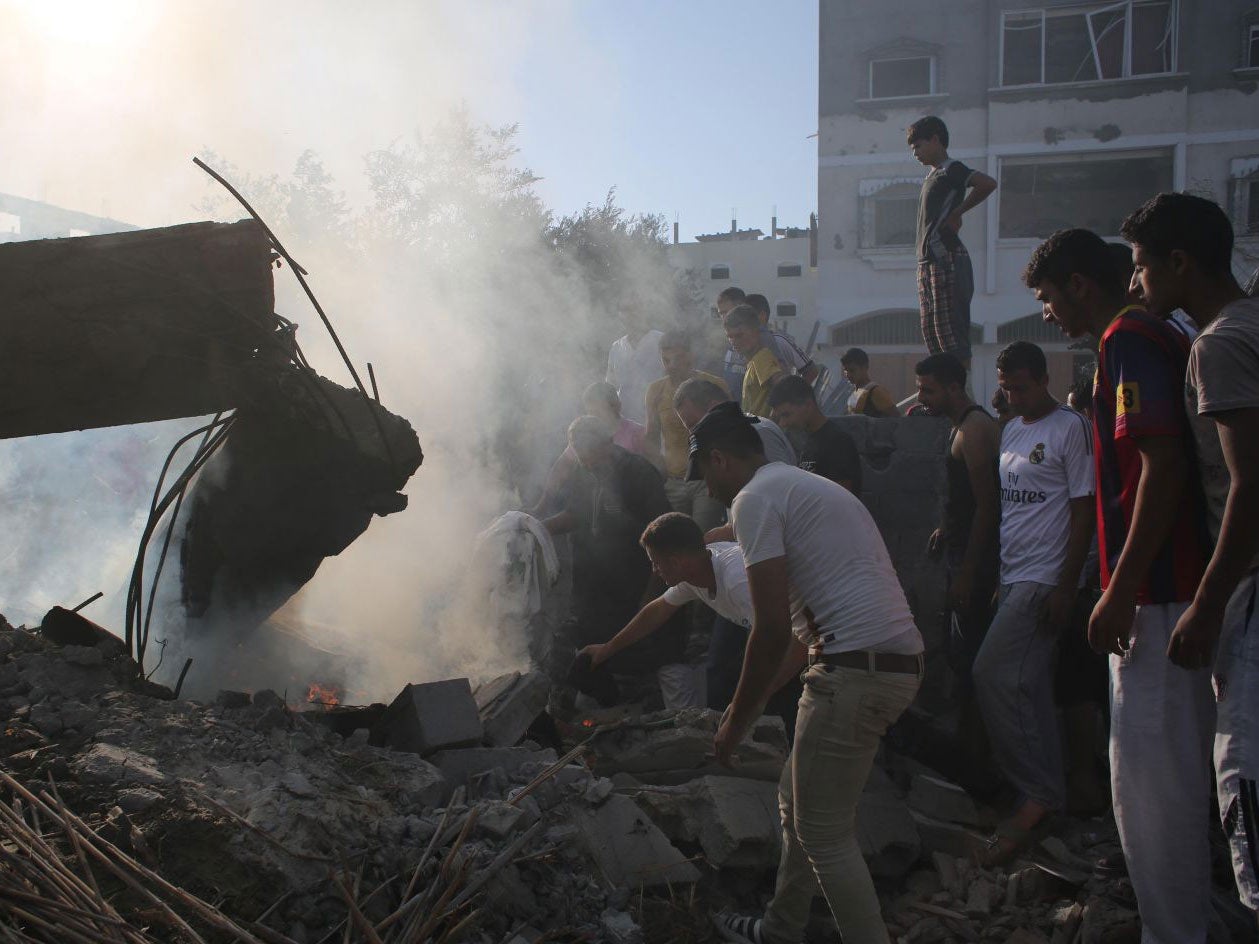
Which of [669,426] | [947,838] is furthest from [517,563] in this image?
[947,838]

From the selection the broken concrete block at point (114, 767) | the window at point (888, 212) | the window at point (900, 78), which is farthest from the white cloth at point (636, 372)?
the window at point (900, 78)

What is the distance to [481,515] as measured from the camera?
9234 mm

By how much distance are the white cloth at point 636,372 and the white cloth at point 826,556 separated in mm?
5110

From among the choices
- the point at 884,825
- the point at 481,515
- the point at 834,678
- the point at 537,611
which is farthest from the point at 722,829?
the point at 481,515

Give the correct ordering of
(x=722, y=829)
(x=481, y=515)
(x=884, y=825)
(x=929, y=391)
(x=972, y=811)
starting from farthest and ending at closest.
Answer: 1. (x=481, y=515)
2. (x=929, y=391)
3. (x=972, y=811)
4. (x=884, y=825)
5. (x=722, y=829)

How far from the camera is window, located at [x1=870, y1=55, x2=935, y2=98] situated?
2112 cm

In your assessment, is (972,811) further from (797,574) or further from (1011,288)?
(1011,288)

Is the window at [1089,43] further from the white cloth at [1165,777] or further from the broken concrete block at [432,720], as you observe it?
the white cloth at [1165,777]

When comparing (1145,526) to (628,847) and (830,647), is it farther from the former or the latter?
(628,847)

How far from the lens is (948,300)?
6.98 meters

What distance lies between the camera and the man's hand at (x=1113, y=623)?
2789 mm

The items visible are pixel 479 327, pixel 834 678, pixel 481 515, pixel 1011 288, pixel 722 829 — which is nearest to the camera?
pixel 834 678

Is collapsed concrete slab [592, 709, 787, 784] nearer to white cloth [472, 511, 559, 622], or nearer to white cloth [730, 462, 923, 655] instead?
white cloth [730, 462, 923, 655]

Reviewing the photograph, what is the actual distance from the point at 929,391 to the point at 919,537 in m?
1.46
